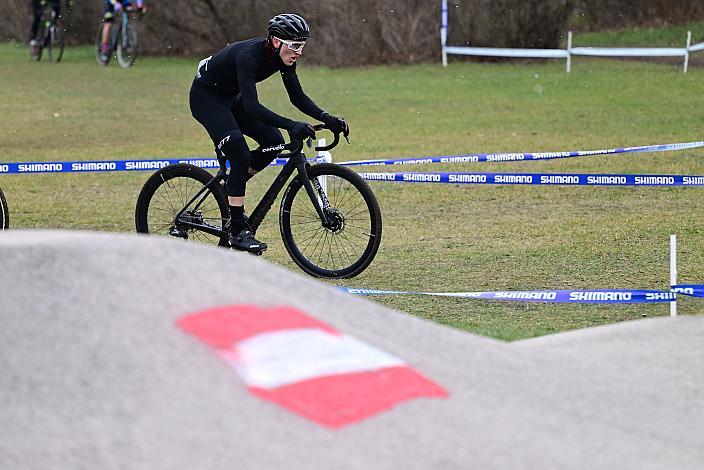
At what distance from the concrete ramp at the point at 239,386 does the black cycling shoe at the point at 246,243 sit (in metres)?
2.65

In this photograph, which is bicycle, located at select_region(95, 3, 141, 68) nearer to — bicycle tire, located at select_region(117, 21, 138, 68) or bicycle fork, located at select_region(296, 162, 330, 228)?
bicycle tire, located at select_region(117, 21, 138, 68)

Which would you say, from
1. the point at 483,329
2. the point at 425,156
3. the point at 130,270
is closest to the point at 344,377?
the point at 130,270

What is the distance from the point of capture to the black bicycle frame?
9.18 metres

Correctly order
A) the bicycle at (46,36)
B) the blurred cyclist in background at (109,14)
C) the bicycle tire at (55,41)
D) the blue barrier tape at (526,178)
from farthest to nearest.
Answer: the bicycle tire at (55,41) < the bicycle at (46,36) < the blurred cyclist in background at (109,14) < the blue barrier tape at (526,178)

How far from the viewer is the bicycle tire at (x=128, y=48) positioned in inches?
1172

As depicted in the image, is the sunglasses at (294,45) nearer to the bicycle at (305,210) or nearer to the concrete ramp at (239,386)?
the bicycle at (305,210)

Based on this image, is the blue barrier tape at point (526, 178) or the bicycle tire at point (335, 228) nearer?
the bicycle tire at point (335, 228)

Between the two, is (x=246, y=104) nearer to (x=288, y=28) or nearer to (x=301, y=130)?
(x=301, y=130)

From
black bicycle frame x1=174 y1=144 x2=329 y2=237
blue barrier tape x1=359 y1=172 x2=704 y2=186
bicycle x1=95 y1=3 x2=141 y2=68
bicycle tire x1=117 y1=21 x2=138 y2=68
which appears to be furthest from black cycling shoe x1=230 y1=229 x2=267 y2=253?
bicycle tire x1=117 y1=21 x2=138 y2=68

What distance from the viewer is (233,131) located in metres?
9.16

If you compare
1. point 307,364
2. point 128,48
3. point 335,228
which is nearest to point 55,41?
point 128,48

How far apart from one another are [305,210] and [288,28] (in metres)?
1.24

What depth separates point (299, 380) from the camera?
17.5 ft

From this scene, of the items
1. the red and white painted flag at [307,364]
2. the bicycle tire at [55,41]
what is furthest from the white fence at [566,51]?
the red and white painted flag at [307,364]
